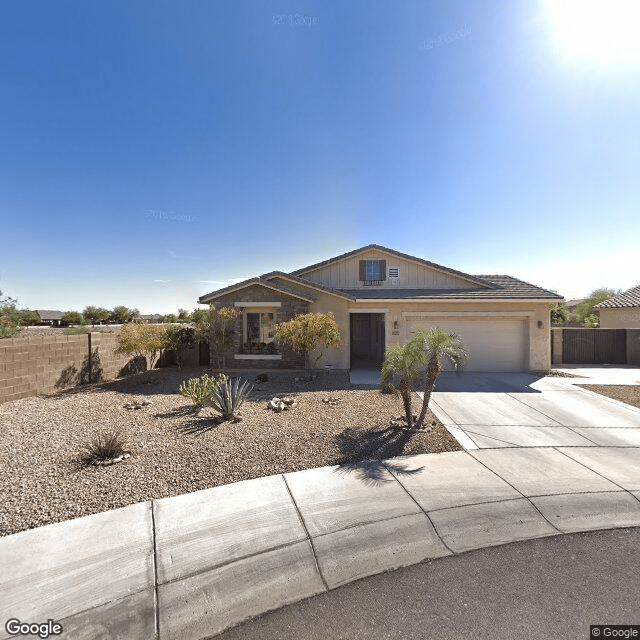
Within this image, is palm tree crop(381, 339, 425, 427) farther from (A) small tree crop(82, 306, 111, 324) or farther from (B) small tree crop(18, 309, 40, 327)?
(A) small tree crop(82, 306, 111, 324)

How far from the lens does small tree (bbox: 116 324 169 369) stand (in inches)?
496

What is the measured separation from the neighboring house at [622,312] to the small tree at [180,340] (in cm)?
2449

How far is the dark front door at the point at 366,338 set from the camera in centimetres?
1731

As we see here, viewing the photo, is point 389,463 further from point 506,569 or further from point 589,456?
point 589,456

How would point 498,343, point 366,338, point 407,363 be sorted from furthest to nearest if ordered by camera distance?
1. point 366,338
2. point 498,343
3. point 407,363

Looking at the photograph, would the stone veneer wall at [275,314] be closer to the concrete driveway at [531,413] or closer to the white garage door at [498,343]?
the white garage door at [498,343]

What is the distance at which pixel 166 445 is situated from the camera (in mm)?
6160

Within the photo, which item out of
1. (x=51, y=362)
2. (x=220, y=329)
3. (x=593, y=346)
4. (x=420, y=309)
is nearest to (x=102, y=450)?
Result: (x=51, y=362)

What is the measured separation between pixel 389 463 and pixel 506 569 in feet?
7.88

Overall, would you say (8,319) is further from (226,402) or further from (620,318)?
(620,318)

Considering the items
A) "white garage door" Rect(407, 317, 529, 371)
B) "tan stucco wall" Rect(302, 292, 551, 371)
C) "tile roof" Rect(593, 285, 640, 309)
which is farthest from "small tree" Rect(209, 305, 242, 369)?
"tile roof" Rect(593, 285, 640, 309)

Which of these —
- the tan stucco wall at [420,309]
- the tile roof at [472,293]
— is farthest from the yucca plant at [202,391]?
the tile roof at [472,293]

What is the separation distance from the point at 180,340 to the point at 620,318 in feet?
83.1

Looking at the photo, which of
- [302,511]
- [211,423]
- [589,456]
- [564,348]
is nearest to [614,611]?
[302,511]
